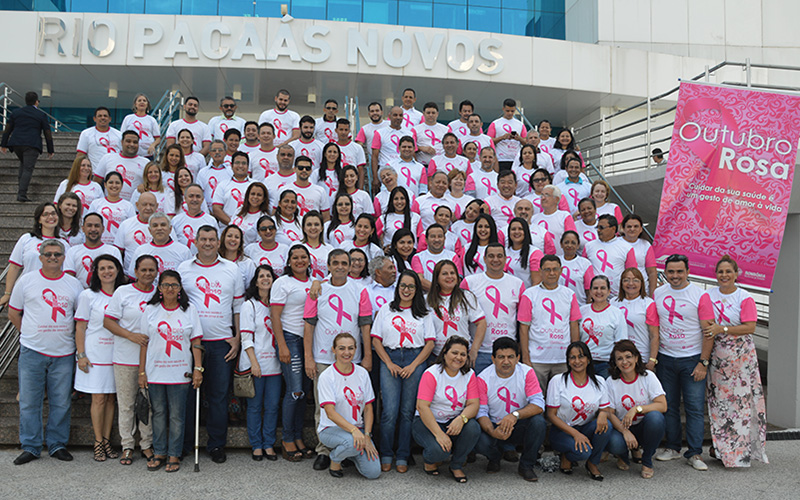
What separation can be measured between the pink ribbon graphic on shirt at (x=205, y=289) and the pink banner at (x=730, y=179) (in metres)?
5.07

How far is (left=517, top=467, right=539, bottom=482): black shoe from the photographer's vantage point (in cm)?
534

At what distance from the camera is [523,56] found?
16.5 meters

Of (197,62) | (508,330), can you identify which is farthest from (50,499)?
(197,62)

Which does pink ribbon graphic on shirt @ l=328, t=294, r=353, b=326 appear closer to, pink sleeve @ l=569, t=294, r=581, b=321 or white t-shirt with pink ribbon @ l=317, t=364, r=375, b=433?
white t-shirt with pink ribbon @ l=317, t=364, r=375, b=433

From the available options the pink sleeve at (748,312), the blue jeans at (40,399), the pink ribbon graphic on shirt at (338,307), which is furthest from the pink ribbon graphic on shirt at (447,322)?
the blue jeans at (40,399)

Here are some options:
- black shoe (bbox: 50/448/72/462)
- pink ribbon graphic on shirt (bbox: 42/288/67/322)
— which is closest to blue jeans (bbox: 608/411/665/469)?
black shoe (bbox: 50/448/72/462)

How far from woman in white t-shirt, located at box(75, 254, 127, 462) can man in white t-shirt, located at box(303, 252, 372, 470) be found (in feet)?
5.98

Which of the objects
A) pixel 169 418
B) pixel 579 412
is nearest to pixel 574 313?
pixel 579 412

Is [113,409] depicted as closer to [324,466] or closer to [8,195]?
[324,466]

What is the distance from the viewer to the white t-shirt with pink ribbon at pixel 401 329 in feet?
18.4

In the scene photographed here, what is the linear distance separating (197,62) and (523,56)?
8404 mm

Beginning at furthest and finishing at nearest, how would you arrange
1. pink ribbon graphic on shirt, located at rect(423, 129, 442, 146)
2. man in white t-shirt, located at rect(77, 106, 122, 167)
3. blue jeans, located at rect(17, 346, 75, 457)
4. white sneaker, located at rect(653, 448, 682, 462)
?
pink ribbon graphic on shirt, located at rect(423, 129, 442, 146), man in white t-shirt, located at rect(77, 106, 122, 167), white sneaker, located at rect(653, 448, 682, 462), blue jeans, located at rect(17, 346, 75, 457)

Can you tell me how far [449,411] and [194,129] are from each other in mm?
6937

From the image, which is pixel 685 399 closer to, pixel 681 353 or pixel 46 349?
pixel 681 353
